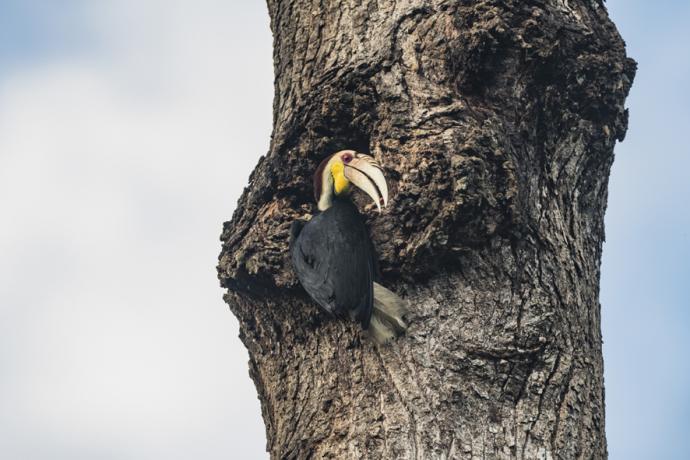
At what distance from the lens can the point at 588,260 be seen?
2.92m

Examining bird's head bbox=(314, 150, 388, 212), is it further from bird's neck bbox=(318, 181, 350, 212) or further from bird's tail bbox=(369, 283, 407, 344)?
bird's tail bbox=(369, 283, 407, 344)

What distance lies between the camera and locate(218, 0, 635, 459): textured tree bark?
2596 millimetres

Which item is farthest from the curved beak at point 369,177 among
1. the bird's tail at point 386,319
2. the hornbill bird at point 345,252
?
the bird's tail at point 386,319

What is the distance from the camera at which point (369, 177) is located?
2963mm

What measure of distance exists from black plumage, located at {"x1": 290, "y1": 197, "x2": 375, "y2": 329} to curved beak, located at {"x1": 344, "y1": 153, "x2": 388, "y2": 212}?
0.26 ft

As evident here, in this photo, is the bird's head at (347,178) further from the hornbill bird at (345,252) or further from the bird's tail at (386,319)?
the bird's tail at (386,319)

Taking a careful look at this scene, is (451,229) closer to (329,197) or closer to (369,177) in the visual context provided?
(369,177)

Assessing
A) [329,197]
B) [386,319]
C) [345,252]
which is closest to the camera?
[386,319]

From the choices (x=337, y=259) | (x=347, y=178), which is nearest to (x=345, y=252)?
(x=337, y=259)

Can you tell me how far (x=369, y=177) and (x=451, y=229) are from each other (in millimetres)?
333

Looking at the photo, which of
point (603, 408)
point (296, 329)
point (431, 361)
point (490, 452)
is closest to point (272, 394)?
point (296, 329)

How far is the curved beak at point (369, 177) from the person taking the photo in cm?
292

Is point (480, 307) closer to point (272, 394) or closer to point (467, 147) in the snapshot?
point (467, 147)

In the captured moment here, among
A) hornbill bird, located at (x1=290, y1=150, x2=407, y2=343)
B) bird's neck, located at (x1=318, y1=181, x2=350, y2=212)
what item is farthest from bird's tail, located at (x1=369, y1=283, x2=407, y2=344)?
bird's neck, located at (x1=318, y1=181, x2=350, y2=212)
